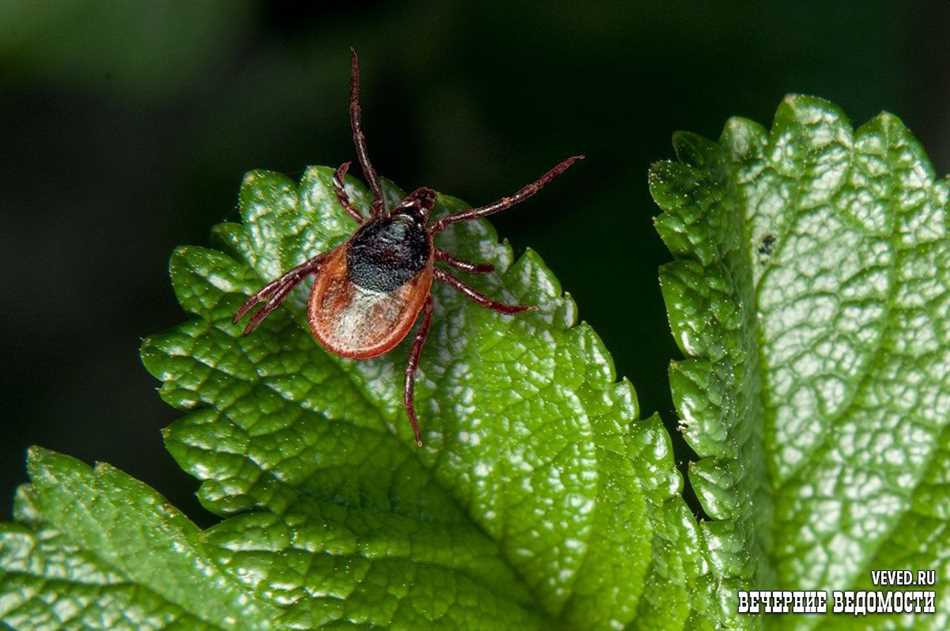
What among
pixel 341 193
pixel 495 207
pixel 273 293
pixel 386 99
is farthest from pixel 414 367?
pixel 386 99

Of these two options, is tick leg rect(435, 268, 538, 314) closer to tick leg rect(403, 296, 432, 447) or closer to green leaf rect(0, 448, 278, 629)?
tick leg rect(403, 296, 432, 447)

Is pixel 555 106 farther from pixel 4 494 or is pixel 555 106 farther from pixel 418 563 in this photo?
pixel 4 494

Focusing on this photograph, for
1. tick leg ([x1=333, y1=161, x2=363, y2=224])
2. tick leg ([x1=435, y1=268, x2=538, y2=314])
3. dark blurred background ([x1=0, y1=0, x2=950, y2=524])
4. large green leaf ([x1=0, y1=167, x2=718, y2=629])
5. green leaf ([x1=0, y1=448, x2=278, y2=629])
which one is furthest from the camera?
dark blurred background ([x1=0, y1=0, x2=950, y2=524])

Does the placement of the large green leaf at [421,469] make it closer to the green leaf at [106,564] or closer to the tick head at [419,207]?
the green leaf at [106,564]

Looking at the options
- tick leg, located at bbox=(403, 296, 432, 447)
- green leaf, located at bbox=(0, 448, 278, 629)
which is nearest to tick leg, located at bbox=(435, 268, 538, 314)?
tick leg, located at bbox=(403, 296, 432, 447)

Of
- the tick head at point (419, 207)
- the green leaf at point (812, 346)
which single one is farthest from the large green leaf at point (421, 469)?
the tick head at point (419, 207)

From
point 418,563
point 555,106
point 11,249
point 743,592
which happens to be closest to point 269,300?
point 418,563
